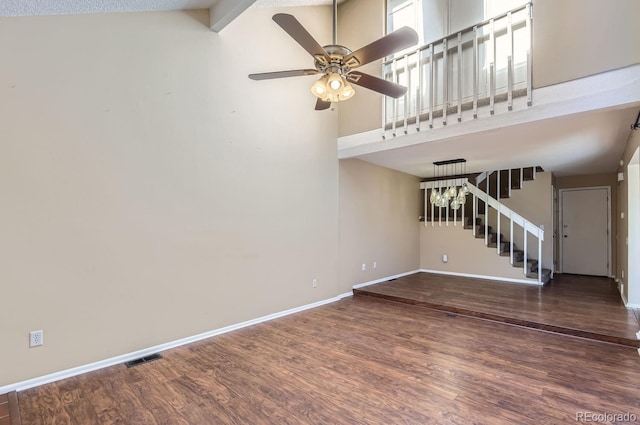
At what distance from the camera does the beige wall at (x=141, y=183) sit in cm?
266

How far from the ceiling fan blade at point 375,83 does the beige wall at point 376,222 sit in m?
2.53

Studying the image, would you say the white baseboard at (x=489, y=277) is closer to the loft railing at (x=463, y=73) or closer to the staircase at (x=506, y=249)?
the staircase at (x=506, y=249)

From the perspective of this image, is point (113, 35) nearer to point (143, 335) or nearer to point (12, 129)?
point (12, 129)

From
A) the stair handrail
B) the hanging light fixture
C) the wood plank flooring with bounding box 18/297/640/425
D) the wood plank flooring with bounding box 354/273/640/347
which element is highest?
the hanging light fixture

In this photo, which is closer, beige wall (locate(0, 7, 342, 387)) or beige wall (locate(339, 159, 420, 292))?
beige wall (locate(0, 7, 342, 387))

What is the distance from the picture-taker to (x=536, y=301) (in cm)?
486

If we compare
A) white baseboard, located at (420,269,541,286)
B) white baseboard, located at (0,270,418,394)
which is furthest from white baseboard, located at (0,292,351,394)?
white baseboard, located at (420,269,541,286)

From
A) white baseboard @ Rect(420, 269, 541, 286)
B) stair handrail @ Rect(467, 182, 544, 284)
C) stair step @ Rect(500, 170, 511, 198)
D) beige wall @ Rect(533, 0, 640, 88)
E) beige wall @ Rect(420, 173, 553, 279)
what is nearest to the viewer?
beige wall @ Rect(533, 0, 640, 88)

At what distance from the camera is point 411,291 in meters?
5.60

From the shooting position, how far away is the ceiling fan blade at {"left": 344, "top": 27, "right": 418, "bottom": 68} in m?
2.29

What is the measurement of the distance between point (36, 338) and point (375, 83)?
11.9 ft

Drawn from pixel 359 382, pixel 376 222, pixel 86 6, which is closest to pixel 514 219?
pixel 376 222

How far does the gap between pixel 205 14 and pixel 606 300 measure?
22.5 ft

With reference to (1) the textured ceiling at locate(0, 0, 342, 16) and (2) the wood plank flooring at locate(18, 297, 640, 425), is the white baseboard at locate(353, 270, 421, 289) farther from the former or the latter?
(1) the textured ceiling at locate(0, 0, 342, 16)
